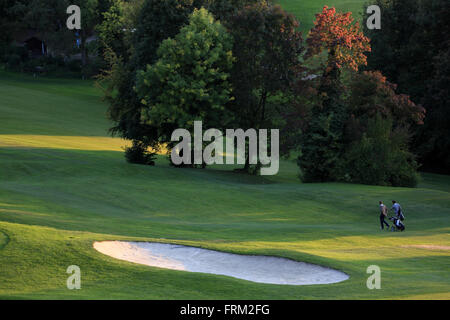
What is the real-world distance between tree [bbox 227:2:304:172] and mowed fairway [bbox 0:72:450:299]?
7.49 m

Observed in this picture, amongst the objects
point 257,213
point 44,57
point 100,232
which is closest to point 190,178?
point 257,213

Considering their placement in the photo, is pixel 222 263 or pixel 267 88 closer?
pixel 222 263

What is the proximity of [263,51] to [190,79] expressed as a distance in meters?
6.50

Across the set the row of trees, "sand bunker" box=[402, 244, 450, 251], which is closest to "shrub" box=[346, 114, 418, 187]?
the row of trees

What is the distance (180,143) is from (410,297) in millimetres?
35838

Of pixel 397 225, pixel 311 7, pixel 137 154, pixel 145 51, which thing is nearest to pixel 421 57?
pixel 145 51

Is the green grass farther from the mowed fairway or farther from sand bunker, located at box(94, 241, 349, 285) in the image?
sand bunker, located at box(94, 241, 349, 285)

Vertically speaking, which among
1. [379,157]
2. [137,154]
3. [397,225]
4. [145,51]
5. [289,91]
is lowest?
[397,225]

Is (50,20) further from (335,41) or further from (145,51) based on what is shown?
(335,41)

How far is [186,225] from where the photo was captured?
28906 millimetres

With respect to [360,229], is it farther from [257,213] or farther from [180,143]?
[180,143]

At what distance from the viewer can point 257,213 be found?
116 feet

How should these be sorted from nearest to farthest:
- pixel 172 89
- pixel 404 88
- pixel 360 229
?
pixel 360 229
pixel 172 89
pixel 404 88

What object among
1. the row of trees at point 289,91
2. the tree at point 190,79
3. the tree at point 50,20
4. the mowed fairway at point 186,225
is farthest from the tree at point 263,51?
the tree at point 50,20
